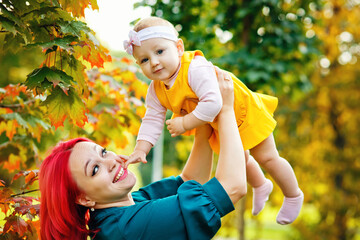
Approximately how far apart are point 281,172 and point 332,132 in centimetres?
632

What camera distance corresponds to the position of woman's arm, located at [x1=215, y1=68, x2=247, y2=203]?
158 cm

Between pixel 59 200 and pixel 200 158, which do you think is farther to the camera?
pixel 200 158

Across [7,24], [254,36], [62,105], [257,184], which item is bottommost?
[254,36]

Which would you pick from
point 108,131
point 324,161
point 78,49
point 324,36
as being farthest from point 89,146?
point 324,161

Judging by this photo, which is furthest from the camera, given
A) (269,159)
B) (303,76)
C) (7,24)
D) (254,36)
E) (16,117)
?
(303,76)

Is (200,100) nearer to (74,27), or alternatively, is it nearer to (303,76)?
(74,27)

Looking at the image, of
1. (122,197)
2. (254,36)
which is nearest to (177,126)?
(122,197)

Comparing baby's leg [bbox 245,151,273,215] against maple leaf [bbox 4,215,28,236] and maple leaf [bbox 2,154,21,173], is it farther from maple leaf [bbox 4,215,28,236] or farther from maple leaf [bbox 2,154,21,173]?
maple leaf [bbox 2,154,21,173]

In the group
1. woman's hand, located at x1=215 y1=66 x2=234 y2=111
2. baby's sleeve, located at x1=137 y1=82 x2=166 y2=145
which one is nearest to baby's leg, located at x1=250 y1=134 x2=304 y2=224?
woman's hand, located at x1=215 y1=66 x2=234 y2=111

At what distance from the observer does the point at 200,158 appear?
6.65 ft

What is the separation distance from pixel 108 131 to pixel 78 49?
3.92ft

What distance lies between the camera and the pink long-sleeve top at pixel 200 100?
1678mm

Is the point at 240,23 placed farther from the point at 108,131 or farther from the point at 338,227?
the point at 338,227

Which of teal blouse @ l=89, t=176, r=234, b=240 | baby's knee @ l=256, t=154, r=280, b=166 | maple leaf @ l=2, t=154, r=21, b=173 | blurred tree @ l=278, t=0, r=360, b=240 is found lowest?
blurred tree @ l=278, t=0, r=360, b=240
